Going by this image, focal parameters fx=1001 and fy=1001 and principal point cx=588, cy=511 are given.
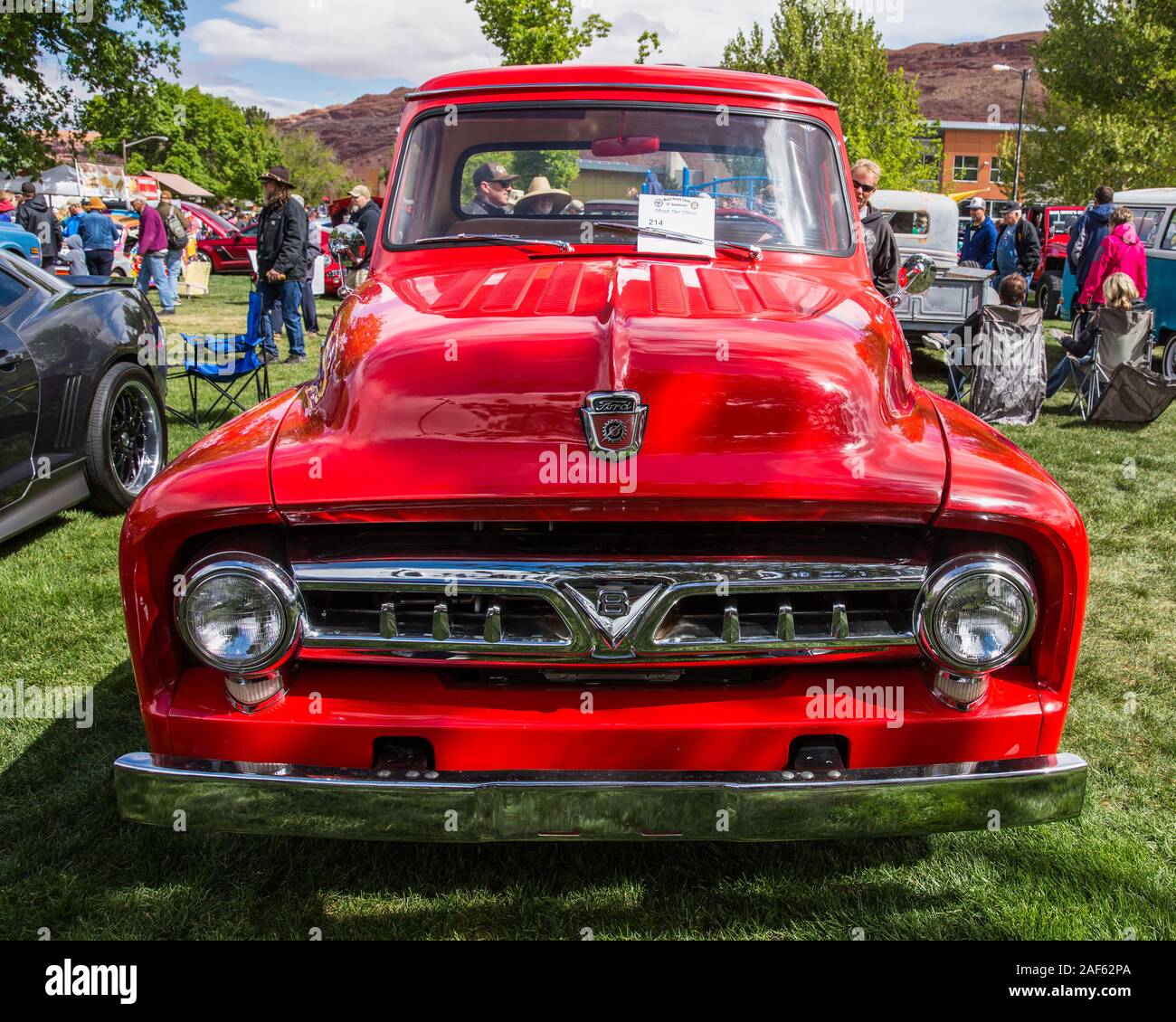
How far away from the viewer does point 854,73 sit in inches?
1191

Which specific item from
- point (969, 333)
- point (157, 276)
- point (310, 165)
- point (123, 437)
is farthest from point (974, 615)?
point (310, 165)

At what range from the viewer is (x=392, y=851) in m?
2.86

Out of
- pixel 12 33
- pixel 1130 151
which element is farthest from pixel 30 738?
pixel 1130 151

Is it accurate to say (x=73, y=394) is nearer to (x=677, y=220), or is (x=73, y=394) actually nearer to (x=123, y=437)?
(x=123, y=437)

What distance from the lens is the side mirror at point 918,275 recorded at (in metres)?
3.71

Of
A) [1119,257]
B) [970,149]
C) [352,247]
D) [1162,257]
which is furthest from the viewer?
[970,149]

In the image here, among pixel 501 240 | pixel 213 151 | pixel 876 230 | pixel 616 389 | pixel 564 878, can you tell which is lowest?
pixel 564 878

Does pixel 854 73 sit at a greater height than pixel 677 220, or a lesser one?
greater

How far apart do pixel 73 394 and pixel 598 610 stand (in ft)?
14.2

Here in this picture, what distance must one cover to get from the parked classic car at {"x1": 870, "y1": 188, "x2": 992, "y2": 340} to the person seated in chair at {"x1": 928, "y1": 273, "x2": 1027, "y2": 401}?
1403 millimetres

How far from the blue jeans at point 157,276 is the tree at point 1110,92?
22.7m

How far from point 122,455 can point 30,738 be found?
288 cm

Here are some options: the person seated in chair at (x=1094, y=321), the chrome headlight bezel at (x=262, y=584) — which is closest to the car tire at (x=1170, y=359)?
the person seated in chair at (x=1094, y=321)
